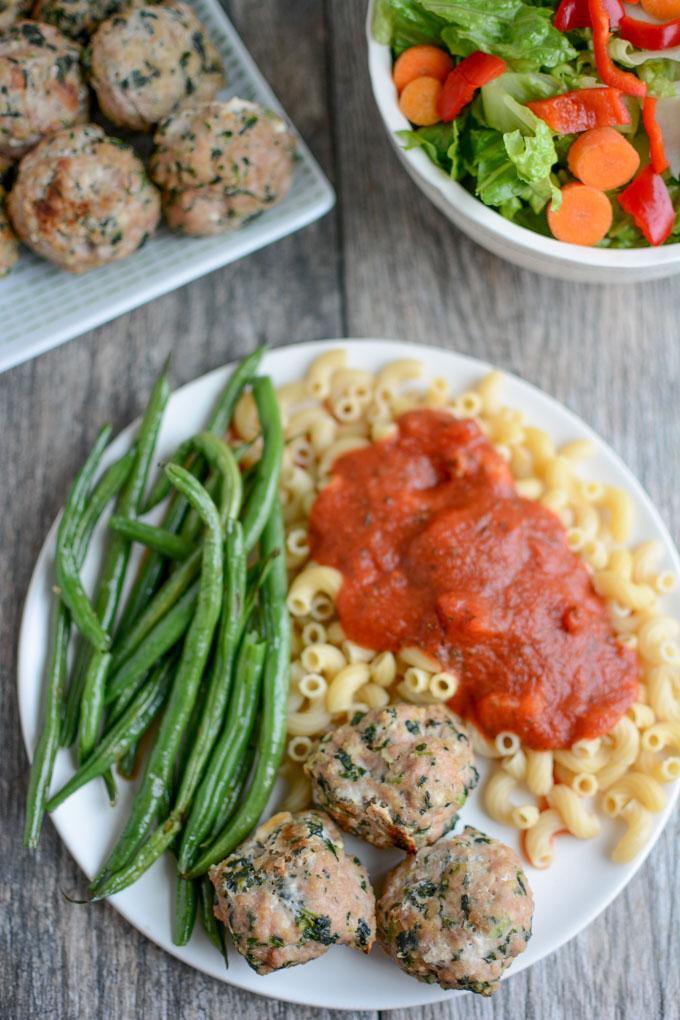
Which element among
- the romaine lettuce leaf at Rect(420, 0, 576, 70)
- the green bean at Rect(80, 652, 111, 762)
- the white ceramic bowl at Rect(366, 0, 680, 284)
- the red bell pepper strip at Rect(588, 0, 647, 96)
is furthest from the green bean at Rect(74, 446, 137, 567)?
the red bell pepper strip at Rect(588, 0, 647, 96)

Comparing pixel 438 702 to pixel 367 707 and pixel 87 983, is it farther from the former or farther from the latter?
pixel 87 983

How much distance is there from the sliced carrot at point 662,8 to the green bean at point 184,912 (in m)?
2.56

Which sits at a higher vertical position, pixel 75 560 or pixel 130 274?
pixel 130 274

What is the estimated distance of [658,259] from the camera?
2.62 m

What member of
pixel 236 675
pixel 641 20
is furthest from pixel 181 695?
pixel 641 20

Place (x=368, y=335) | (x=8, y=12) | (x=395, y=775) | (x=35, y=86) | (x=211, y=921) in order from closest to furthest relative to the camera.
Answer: (x=395, y=775), (x=211, y=921), (x=35, y=86), (x=8, y=12), (x=368, y=335)

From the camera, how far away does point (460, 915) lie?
2.39m

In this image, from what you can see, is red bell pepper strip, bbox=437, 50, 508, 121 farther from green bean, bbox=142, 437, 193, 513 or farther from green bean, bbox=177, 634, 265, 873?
green bean, bbox=177, 634, 265, 873

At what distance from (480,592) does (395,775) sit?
547mm

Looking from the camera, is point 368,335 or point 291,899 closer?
point 291,899

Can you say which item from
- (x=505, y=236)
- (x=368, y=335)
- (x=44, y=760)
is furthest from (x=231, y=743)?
(x=505, y=236)

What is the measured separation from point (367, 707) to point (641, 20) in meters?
1.94

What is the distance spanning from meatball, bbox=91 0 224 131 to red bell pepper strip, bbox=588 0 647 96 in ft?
3.74

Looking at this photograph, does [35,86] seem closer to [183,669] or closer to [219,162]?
[219,162]
